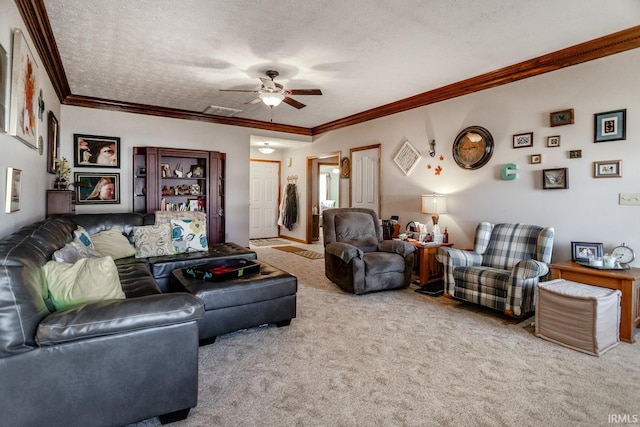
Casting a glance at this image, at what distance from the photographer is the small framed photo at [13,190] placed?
2219mm

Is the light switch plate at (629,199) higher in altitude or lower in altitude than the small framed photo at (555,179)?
lower

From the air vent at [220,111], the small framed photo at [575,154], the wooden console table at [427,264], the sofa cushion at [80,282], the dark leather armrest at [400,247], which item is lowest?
the wooden console table at [427,264]

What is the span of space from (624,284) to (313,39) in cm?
333

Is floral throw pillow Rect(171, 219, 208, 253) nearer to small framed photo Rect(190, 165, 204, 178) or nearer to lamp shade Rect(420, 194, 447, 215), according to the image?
small framed photo Rect(190, 165, 204, 178)

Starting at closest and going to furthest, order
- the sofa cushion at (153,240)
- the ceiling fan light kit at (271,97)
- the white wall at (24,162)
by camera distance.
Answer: the white wall at (24,162) → the sofa cushion at (153,240) → the ceiling fan light kit at (271,97)

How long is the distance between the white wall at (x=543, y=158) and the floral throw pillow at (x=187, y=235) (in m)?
3.06

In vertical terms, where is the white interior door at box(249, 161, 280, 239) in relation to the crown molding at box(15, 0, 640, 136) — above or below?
below

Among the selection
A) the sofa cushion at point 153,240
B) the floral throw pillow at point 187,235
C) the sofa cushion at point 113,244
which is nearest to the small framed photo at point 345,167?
the floral throw pillow at point 187,235

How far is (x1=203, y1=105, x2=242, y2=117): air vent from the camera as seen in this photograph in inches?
226

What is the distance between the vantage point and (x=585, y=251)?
320cm

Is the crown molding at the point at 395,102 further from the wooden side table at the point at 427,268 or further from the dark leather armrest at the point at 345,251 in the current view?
the dark leather armrest at the point at 345,251

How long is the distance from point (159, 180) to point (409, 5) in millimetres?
4494

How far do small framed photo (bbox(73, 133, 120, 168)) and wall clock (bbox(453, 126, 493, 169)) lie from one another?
5149mm

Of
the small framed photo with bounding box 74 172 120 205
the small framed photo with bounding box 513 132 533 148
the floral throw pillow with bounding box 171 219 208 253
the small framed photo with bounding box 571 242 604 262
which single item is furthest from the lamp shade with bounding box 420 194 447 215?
the small framed photo with bounding box 74 172 120 205
